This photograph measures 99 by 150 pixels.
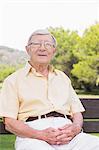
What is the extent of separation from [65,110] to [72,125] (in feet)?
0.38

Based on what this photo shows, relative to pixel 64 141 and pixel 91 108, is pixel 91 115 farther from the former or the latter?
pixel 64 141

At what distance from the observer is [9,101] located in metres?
2.22

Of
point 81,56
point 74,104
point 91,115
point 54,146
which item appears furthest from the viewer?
point 81,56

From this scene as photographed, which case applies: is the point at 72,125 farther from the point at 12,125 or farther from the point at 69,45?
the point at 69,45

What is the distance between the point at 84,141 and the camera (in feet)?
7.13

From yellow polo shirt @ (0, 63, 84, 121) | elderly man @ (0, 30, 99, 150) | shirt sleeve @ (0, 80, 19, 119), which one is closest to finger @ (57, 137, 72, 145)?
elderly man @ (0, 30, 99, 150)

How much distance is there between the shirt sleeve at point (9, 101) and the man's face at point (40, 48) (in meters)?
0.24

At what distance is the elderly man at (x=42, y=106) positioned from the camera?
84.8 inches

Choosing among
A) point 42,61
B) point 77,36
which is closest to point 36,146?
point 42,61

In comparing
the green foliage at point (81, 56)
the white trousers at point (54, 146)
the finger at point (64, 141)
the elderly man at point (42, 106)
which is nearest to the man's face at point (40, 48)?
the elderly man at point (42, 106)

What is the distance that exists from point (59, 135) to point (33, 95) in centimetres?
30

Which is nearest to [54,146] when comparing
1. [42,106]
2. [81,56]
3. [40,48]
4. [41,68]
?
[42,106]

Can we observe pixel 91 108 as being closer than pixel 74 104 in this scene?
No

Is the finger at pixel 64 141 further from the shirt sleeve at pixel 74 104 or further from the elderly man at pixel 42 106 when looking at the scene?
the shirt sleeve at pixel 74 104
